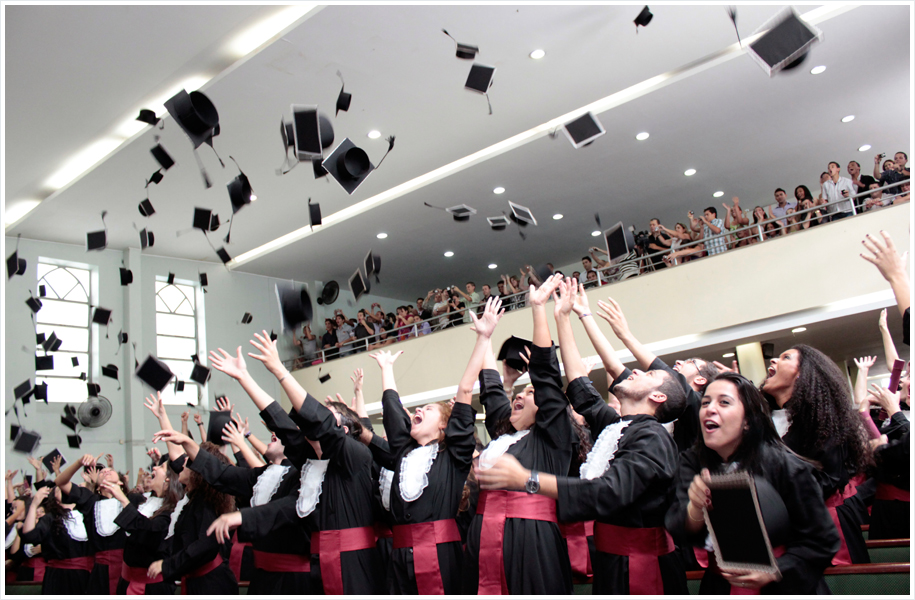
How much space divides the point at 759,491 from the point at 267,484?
275cm

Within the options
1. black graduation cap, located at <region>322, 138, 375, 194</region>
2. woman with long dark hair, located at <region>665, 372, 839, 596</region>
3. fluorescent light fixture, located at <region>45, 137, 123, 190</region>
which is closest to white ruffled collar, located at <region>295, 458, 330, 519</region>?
woman with long dark hair, located at <region>665, 372, 839, 596</region>

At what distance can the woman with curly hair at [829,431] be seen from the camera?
251 centimetres

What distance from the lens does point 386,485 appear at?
125 inches

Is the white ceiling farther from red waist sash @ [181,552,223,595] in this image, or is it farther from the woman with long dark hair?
the woman with long dark hair

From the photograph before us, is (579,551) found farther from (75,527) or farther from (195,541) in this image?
(75,527)

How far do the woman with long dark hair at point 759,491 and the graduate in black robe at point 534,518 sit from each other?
58cm

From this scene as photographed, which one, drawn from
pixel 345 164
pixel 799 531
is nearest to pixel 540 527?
pixel 799 531

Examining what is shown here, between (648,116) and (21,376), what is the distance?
10958 mm

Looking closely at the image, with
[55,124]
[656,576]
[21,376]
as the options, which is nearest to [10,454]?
[21,376]

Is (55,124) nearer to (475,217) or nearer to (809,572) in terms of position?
(475,217)

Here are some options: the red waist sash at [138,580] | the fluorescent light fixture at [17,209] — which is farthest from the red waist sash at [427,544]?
the fluorescent light fixture at [17,209]

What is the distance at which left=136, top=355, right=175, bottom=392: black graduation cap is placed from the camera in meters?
4.83

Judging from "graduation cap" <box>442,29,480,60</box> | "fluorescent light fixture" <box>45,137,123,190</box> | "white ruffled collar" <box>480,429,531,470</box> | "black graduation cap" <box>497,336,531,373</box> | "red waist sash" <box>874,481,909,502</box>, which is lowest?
"red waist sash" <box>874,481,909,502</box>

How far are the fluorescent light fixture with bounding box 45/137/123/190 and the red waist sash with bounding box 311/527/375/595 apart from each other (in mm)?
8116
